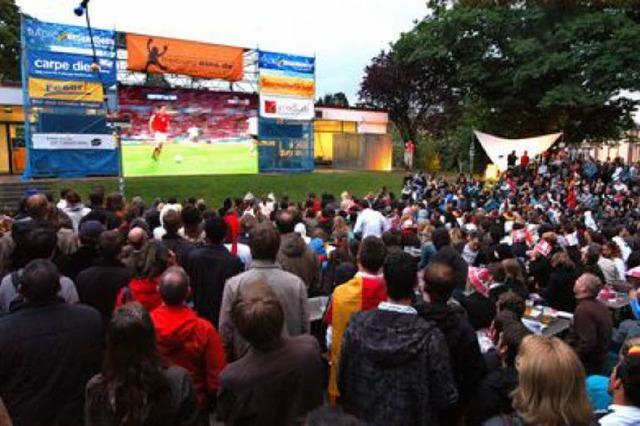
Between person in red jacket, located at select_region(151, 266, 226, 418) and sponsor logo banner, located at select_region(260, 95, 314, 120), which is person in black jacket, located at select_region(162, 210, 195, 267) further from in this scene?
sponsor logo banner, located at select_region(260, 95, 314, 120)

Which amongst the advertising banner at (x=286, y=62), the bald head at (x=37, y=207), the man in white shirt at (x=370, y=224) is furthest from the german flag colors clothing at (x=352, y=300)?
the advertising banner at (x=286, y=62)

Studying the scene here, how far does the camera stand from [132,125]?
71.4ft

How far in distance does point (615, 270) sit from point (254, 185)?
51.6 feet

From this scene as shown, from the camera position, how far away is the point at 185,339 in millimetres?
2865

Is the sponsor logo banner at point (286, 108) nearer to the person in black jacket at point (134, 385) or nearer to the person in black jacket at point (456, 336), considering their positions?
the person in black jacket at point (456, 336)

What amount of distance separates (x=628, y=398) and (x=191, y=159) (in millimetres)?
22558

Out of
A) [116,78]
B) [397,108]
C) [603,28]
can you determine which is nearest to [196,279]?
[116,78]

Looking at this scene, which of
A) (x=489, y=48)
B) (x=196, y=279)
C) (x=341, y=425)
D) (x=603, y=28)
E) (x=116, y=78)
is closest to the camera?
(x=341, y=425)

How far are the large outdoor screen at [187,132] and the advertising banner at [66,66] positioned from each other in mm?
1294

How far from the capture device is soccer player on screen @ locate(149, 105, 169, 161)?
22.3 m

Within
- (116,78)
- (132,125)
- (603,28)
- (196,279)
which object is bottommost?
(196,279)

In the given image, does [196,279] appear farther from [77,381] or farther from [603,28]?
[603,28]

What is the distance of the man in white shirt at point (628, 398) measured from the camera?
239cm

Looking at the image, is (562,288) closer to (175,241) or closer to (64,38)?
(175,241)
